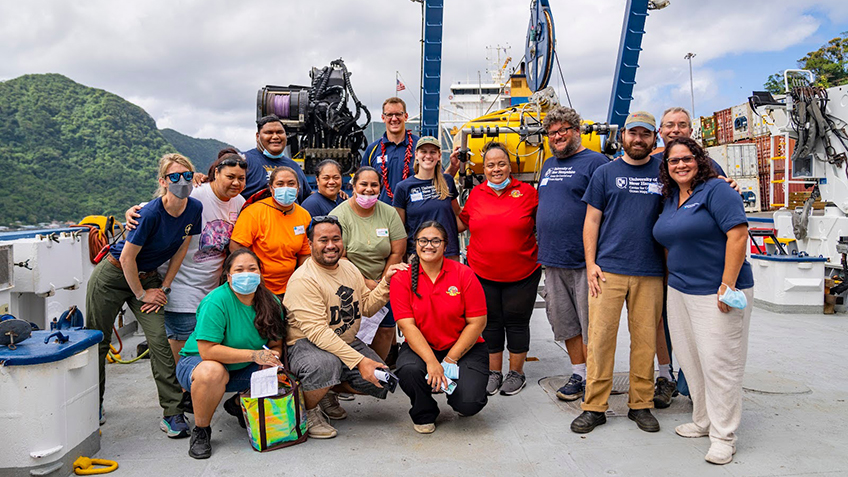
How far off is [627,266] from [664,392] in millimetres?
1004

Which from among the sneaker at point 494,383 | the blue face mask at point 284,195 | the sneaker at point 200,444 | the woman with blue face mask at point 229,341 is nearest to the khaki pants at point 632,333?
the sneaker at point 494,383

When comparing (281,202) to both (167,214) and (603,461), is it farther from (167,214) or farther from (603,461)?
(603,461)

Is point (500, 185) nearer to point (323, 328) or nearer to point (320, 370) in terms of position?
point (323, 328)

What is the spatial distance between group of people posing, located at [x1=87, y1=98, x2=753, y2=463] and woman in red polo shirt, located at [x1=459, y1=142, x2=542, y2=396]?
0.5 inches

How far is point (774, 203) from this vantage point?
1798cm

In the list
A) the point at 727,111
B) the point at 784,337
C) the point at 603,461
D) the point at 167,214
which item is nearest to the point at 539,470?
the point at 603,461

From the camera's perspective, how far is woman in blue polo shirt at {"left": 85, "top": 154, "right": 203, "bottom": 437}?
3102mm

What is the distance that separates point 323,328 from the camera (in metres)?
3.22

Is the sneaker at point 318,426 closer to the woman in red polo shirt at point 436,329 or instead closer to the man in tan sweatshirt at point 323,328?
the man in tan sweatshirt at point 323,328

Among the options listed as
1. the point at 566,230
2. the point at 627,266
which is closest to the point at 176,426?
the point at 566,230

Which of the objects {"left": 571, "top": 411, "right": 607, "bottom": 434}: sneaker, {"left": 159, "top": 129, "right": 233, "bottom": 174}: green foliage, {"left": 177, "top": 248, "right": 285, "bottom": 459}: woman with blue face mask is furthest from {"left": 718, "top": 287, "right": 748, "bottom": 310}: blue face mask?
{"left": 159, "top": 129, "right": 233, "bottom": 174}: green foliage

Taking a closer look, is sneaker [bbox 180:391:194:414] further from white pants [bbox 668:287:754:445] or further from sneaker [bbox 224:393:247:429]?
white pants [bbox 668:287:754:445]

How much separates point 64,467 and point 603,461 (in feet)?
8.30

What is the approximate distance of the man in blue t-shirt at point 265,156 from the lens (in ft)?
13.2
